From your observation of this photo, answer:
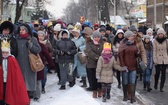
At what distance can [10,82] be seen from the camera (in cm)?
710

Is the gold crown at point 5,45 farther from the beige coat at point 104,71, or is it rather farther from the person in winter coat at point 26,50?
the beige coat at point 104,71

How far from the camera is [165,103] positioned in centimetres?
966

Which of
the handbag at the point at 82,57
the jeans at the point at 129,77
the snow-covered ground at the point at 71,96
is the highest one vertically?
the handbag at the point at 82,57

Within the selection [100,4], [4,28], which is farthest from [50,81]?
[100,4]

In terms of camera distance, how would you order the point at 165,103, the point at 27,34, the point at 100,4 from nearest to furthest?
the point at 27,34
the point at 165,103
the point at 100,4

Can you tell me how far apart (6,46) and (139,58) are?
3.44 meters

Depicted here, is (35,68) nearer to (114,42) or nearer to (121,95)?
(121,95)

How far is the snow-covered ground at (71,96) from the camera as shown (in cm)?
663

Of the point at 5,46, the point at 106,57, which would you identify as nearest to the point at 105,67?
the point at 106,57

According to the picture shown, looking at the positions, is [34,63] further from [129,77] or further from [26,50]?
[129,77]

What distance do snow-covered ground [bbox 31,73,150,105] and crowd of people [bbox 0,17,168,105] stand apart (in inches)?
8.0

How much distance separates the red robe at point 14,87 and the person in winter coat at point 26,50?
1.74 feet

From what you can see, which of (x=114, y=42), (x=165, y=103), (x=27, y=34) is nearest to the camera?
(x=27, y=34)

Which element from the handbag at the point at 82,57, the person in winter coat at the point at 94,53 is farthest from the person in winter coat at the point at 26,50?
the handbag at the point at 82,57
